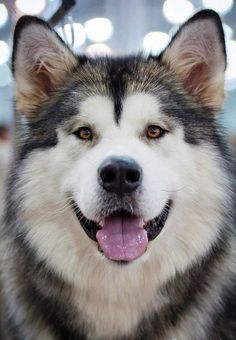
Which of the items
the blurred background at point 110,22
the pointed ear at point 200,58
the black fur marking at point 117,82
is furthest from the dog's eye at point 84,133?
the blurred background at point 110,22

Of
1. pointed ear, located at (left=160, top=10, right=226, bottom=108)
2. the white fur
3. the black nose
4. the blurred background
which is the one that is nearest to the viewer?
the black nose

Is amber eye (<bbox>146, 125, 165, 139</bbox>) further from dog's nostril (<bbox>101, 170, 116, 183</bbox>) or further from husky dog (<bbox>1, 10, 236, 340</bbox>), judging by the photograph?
dog's nostril (<bbox>101, 170, 116, 183</bbox>)

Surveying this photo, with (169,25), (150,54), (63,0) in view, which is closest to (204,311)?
(150,54)

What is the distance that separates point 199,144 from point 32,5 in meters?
1.44

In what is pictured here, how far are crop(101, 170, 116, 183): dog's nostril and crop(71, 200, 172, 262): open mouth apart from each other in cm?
15

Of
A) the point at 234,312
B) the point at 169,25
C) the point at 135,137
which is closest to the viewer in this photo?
the point at 135,137

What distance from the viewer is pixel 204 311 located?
1834 mm

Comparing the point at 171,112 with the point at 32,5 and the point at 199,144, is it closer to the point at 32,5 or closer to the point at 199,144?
the point at 199,144

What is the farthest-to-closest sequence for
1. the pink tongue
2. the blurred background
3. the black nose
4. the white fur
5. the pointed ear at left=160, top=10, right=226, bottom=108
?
the blurred background, the pointed ear at left=160, top=10, right=226, bottom=108, the white fur, the pink tongue, the black nose

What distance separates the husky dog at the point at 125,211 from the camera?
172cm

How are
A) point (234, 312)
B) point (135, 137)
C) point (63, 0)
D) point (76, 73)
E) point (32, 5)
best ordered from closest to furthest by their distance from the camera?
point (135, 137) < point (234, 312) < point (76, 73) < point (63, 0) < point (32, 5)

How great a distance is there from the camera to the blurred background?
260 centimetres

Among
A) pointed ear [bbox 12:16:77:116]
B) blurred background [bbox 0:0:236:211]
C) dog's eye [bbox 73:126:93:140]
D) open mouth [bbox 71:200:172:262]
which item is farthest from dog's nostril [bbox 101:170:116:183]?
blurred background [bbox 0:0:236:211]

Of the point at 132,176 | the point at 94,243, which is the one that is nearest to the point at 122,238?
the point at 94,243
